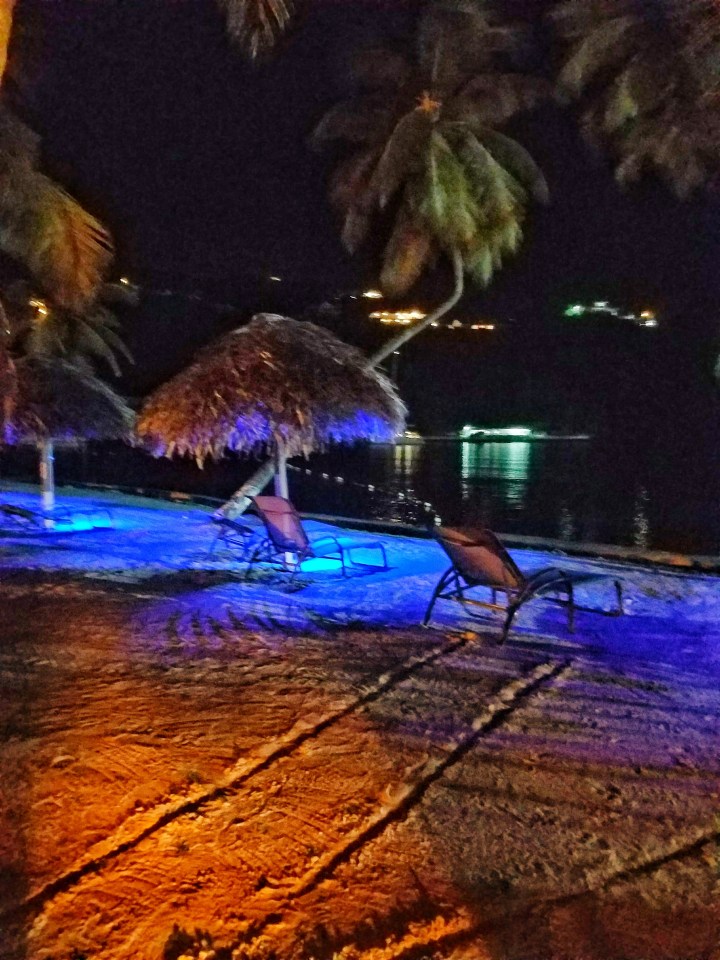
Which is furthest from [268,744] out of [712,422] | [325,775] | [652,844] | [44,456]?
[712,422]

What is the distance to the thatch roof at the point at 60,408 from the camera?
1337 centimetres

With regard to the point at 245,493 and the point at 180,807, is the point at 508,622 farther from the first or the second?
the point at 245,493

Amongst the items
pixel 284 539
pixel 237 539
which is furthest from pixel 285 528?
pixel 237 539

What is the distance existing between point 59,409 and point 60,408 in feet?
0.08

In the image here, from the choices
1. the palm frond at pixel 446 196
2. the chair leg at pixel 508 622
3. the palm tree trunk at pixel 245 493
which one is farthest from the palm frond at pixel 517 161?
the chair leg at pixel 508 622

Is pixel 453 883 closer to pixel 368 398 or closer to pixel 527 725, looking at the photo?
pixel 527 725

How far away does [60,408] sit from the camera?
44.4 ft

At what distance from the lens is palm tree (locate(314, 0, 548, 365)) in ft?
53.8

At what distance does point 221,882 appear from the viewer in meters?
3.16

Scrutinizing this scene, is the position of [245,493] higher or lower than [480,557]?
higher

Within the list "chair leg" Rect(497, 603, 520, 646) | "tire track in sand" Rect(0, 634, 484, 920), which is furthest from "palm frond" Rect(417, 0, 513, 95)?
"tire track in sand" Rect(0, 634, 484, 920)

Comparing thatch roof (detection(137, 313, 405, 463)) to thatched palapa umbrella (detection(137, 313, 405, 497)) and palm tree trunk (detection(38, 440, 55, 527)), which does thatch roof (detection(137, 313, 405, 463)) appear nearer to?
thatched palapa umbrella (detection(137, 313, 405, 497))

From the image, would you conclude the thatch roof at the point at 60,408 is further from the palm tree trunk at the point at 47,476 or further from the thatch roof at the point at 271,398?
the thatch roof at the point at 271,398

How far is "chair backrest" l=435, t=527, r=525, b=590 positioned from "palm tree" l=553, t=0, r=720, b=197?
7794 millimetres
